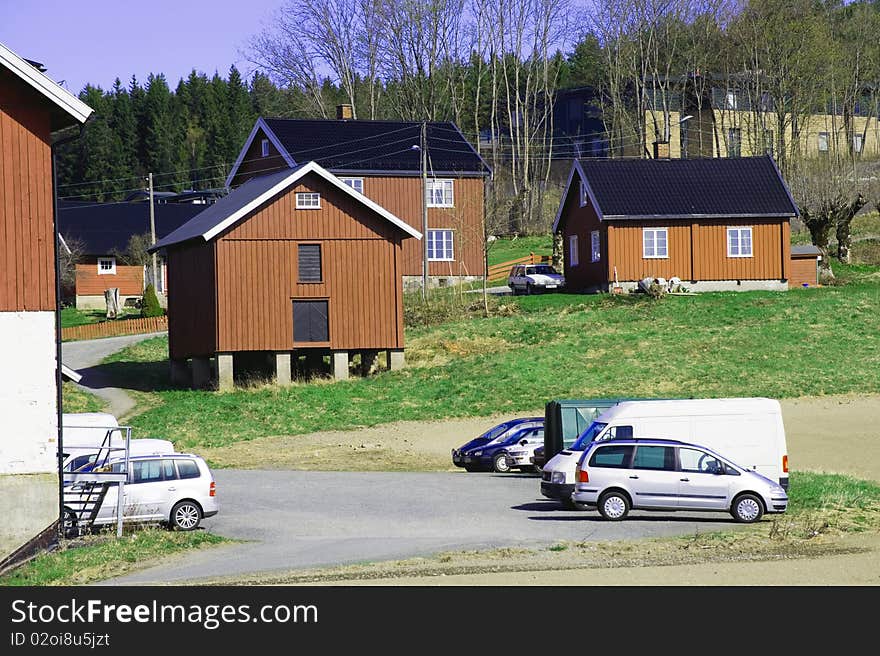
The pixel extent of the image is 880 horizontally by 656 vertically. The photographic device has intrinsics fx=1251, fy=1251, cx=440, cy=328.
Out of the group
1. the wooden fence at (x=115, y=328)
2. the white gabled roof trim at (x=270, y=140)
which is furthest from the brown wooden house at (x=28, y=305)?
the wooden fence at (x=115, y=328)

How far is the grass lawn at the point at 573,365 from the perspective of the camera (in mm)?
43250

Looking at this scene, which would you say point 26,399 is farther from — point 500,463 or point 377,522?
point 500,463

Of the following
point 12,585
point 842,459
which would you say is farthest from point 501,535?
point 842,459

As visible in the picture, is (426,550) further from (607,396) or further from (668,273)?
A: (668,273)

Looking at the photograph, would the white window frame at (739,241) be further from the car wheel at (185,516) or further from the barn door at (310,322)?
the car wheel at (185,516)

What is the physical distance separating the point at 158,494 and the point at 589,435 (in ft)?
30.8

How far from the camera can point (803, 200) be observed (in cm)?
6806

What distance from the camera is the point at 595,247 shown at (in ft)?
198

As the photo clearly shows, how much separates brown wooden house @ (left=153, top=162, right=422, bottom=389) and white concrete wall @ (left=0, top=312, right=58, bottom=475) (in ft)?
80.0

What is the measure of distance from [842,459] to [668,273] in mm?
26626

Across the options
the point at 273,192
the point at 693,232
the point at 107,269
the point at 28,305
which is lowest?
the point at 28,305

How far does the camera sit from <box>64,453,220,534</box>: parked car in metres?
24.0

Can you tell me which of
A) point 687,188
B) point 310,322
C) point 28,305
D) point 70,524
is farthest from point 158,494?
point 687,188

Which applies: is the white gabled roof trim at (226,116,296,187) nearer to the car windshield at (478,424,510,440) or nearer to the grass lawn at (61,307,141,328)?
the grass lawn at (61,307,141,328)
